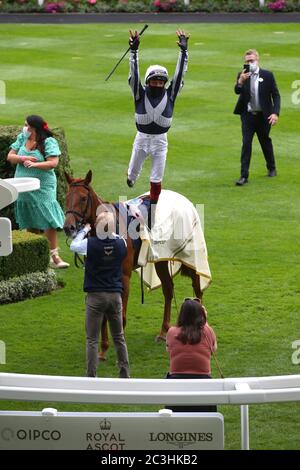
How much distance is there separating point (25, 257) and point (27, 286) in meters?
0.33

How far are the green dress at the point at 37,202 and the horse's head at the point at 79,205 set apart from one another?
318 cm

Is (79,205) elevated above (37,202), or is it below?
above

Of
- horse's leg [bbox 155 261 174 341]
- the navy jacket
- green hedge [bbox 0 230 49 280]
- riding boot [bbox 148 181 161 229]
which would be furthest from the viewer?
green hedge [bbox 0 230 49 280]

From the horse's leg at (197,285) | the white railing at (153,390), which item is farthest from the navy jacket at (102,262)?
the white railing at (153,390)

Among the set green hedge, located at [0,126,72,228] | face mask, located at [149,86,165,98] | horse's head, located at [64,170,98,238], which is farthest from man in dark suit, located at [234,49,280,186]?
horse's head, located at [64,170,98,238]

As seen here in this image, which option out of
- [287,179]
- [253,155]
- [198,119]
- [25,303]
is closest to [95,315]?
[25,303]

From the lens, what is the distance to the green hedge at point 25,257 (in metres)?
13.3

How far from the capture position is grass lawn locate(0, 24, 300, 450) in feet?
37.6

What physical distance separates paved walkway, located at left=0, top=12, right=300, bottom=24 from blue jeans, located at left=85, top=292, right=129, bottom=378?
23773 mm

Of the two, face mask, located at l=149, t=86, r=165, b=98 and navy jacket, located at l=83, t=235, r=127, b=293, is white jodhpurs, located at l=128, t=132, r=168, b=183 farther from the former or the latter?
navy jacket, located at l=83, t=235, r=127, b=293

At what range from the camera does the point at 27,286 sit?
1341 centimetres

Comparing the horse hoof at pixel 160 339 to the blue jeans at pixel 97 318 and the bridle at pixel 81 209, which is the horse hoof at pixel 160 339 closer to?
the blue jeans at pixel 97 318

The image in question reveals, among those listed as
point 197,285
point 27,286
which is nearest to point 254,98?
point 27,286

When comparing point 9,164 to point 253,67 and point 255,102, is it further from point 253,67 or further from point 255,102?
point 253,67
